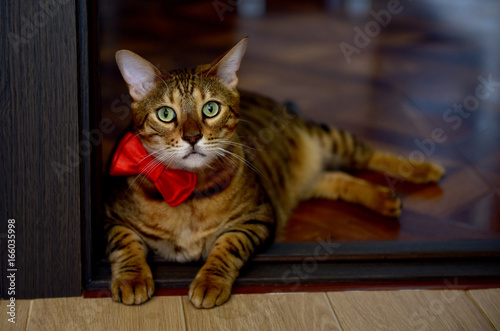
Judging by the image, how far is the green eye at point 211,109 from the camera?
153cm

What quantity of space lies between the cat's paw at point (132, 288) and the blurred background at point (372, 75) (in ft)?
1.62

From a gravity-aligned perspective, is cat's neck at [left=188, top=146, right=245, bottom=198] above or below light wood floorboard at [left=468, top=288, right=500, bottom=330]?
above

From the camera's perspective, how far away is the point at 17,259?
1528 millimetres

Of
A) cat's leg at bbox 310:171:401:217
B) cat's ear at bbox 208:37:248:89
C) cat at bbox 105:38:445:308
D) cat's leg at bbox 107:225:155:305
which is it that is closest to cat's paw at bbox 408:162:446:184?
cat's leg at bbox 310:171:401:217

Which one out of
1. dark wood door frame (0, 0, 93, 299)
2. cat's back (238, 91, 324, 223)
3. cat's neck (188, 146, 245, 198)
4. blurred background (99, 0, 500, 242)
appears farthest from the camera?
blurred background (99, 0, 500, 242)

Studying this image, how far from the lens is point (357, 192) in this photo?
2.08 meters

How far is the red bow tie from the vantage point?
5.14 feet

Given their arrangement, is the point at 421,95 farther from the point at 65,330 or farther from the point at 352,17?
the point at 65,330

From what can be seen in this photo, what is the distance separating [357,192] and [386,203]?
12cm

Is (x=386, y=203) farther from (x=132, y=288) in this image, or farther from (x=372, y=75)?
(x=372, y=75)

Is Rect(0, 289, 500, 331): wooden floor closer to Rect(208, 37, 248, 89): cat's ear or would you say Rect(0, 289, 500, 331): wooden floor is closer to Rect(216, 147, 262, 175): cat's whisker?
Rect(216, 147, 262, 175): cat's whisker

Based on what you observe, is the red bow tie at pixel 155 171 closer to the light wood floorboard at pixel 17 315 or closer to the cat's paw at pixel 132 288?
the cat's paw at pixel 132 288

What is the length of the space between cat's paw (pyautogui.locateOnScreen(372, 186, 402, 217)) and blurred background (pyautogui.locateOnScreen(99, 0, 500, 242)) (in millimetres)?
25

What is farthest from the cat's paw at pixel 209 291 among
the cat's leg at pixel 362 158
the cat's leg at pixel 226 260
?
the cat's leg at pixel 362 158
